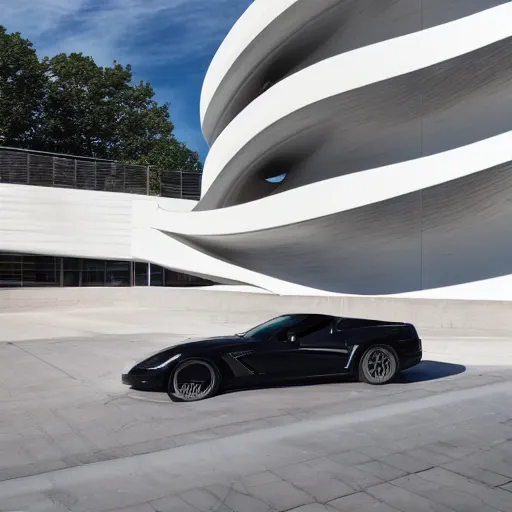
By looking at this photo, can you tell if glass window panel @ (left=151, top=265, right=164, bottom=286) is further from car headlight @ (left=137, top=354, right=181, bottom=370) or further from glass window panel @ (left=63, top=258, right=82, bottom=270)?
car headlight @ (left=137, top=354, right=181, bottom=370)

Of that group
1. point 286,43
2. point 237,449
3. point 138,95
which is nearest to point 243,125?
point 286,43

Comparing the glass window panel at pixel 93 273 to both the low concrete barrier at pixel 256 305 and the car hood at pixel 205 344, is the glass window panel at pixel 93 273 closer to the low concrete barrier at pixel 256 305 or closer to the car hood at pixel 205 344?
the low concrete barrier at pixel 256 305

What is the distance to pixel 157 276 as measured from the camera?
32.5 metres

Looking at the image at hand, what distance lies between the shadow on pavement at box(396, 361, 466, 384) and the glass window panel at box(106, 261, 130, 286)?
77.3ft

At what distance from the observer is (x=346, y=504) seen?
379 cm

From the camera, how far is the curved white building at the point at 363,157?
1747 centimetres

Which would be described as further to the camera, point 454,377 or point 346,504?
point 454,377

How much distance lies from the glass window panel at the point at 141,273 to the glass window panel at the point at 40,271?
432 cm

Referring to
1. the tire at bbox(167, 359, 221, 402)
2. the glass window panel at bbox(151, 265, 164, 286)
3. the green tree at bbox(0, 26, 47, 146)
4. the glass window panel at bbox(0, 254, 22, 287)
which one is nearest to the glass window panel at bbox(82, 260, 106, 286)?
the glass window panel at bbox(151, 265, 164, 286)

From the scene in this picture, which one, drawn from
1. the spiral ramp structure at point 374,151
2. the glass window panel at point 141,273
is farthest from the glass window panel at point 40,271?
the spiral ramp structure at point 374,151

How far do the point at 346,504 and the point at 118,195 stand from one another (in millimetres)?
27718

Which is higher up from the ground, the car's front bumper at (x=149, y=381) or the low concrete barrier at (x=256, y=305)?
the low concrete barrier at (x=256, y=305)

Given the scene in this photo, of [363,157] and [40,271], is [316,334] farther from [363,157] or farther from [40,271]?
[40,271]

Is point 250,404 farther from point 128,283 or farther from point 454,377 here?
point 128,283
